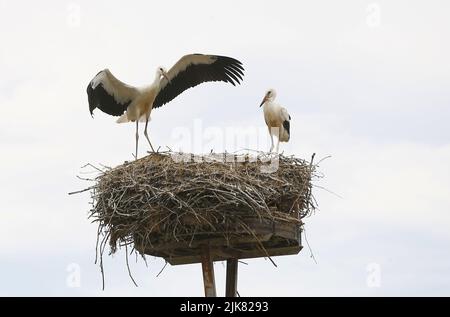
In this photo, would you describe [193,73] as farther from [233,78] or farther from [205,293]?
[205,293]

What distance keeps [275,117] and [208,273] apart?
3.51 m

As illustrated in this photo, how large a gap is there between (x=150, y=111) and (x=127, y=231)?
3163 mm

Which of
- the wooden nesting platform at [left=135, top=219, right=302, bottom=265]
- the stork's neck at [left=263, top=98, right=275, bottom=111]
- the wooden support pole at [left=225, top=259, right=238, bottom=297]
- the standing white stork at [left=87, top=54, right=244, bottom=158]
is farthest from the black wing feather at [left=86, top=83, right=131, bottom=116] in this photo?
the wooden support pole at [left=225, top=259, right=238, bottom=297]

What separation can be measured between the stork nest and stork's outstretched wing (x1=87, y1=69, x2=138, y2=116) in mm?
1891

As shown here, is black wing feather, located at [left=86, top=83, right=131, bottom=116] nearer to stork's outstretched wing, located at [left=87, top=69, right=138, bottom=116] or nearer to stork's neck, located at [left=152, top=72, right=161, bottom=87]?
stork's outstretched wing, located at [left=87, top=69, right=138, bottom=116]

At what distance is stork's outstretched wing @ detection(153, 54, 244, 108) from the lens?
30.5ft

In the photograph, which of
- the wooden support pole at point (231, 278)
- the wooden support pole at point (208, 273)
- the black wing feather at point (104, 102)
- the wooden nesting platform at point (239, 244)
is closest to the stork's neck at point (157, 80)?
the black wing feather at point (104, 102)

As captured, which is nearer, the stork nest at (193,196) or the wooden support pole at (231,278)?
the stork nest at (193,196)

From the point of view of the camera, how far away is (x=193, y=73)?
31.1 feet

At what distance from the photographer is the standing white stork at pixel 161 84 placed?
9180 mm

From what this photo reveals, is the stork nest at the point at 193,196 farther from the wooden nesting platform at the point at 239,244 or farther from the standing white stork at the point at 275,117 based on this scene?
the standing white stork at the point at 275,117
